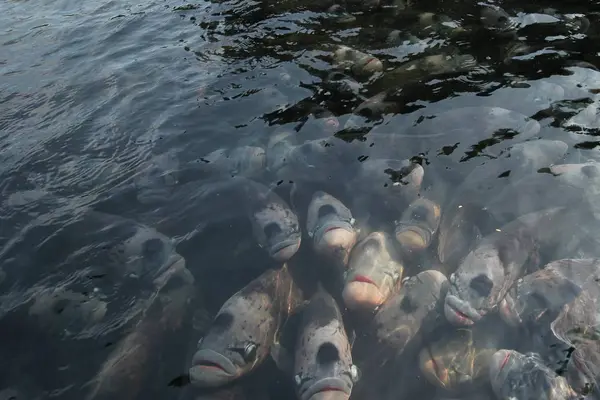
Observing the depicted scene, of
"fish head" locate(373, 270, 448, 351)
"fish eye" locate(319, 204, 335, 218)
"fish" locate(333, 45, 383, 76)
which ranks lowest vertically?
"fish head" locate(373, 270, 448, 351)

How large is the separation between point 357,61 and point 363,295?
6477 millimetres

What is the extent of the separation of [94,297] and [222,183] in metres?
2.74

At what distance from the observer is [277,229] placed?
655cm

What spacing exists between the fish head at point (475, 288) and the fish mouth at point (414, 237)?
0.58 m

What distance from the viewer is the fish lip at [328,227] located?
628 centimetres

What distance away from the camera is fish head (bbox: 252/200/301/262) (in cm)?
629

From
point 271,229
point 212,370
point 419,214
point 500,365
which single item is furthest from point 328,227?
point 500,365

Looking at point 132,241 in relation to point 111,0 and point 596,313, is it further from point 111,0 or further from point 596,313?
point 111,0

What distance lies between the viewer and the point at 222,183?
7.62 metres

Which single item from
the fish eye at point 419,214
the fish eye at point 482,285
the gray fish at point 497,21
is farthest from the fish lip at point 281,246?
the gray fish at point 497,21

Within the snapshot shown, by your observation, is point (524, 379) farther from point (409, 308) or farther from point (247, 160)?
point (247, 160)

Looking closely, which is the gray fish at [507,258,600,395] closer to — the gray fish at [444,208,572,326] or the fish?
the gray fish at [444,208,572,326]

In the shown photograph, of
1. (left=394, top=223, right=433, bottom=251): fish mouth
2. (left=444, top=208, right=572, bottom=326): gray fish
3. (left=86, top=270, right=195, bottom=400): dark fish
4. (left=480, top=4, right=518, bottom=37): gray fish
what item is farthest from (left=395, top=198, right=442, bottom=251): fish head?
(left=480, top=4, right=518, bottom=37): gray fish

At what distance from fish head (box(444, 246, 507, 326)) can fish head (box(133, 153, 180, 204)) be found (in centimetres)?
471
